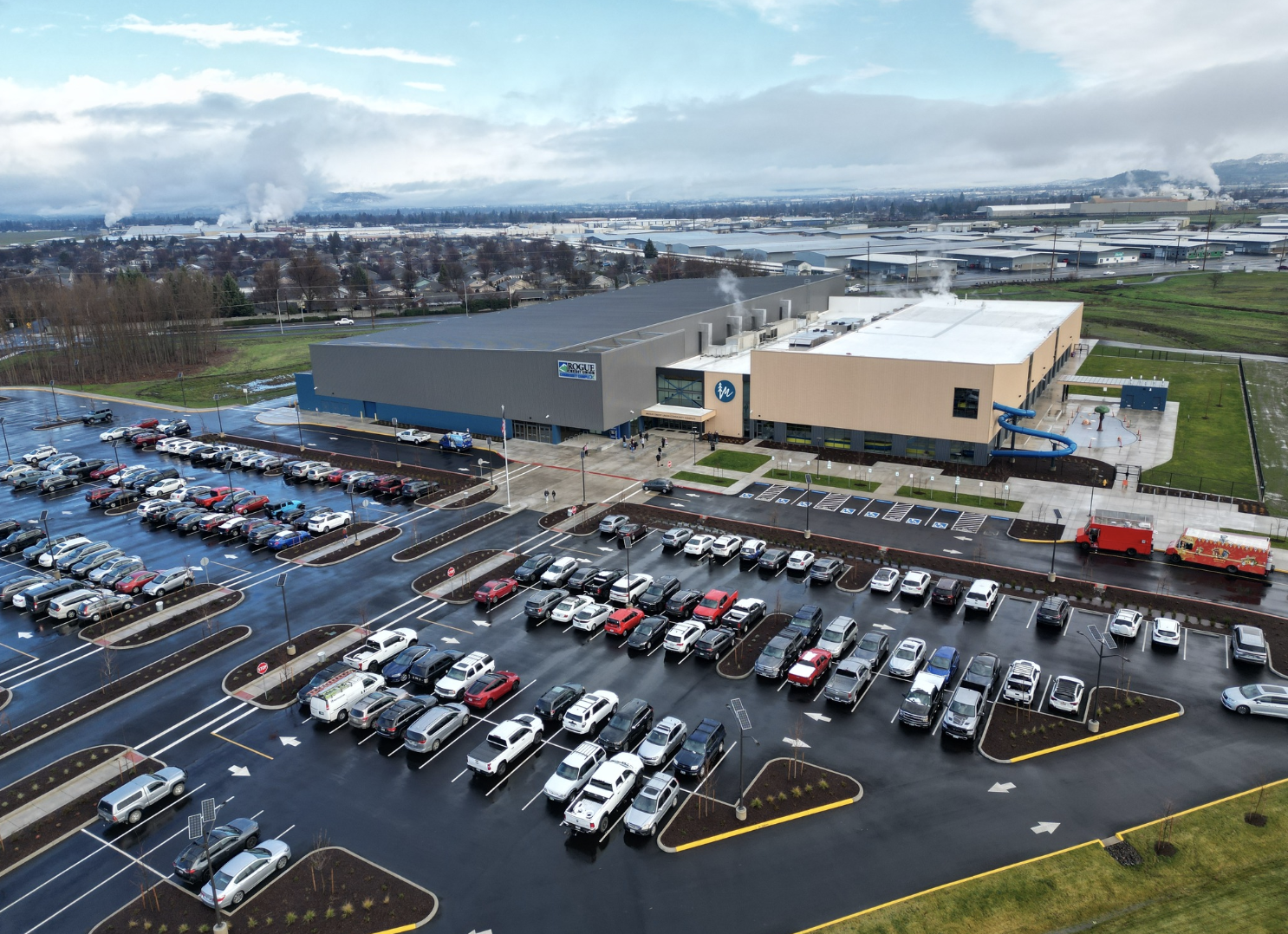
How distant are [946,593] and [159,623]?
134 feet

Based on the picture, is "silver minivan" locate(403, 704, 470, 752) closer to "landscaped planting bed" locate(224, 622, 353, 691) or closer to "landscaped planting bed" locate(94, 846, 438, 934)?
"landscaped planting bed" locate(94, 846, 438, 934)

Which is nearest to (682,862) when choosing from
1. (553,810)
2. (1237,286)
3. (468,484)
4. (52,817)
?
(553,810)

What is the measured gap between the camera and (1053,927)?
23.7 m

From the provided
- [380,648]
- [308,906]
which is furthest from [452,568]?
[308,906]

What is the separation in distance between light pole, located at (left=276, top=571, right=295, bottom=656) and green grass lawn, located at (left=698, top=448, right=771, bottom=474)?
32.7 meters

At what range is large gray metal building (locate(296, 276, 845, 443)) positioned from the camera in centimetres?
7194

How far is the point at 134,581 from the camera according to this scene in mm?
46625

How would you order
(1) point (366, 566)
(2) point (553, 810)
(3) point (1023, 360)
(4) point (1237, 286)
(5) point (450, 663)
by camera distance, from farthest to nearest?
(4) point (1237, 286)
(3) point (1023, 360)
(1) point (366, 566)
(5) point (450, 663)
(2) point (553, 810)

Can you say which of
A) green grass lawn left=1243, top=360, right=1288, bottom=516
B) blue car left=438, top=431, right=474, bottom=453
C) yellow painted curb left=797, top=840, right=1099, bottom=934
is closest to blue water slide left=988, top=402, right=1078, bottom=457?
green grass lawn left=1243, top=360, right=1288, bottom=516

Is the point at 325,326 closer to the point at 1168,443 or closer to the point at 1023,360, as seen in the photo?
the point at 1023,360

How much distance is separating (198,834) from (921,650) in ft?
96.8

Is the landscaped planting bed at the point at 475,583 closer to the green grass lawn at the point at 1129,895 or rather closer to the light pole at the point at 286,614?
the light pole at the point at 286,614

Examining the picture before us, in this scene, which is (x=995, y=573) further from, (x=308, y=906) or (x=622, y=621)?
(x=308, y=906)

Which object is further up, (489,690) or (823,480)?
(823,480)
